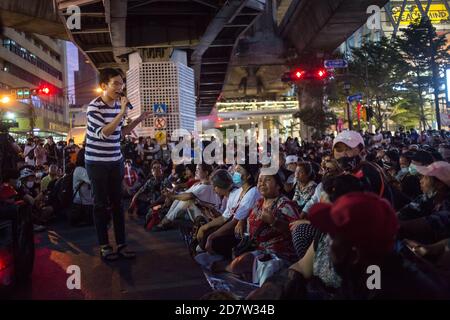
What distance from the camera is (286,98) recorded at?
47156 mm

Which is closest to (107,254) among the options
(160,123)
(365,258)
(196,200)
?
(196,200)

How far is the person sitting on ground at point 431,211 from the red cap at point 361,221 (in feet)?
5.18

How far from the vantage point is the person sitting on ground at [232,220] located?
452cm

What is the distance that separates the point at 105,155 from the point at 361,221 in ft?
12.2

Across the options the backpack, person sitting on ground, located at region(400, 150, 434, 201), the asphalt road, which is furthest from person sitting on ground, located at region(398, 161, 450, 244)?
the backpack

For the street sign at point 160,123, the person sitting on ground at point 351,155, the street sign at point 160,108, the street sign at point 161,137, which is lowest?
the person sitting on ground at point 351,155

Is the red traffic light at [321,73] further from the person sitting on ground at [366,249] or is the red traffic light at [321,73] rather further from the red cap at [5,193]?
the person sitting on ground at [366,249]

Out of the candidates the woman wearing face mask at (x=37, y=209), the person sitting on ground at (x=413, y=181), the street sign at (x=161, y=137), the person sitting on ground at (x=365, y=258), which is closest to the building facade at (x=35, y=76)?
the street sign at (x=161, y=137)

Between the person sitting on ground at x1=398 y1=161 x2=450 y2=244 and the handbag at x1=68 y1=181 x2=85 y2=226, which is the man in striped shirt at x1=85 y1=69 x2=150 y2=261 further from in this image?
the handbag at x1=68 y1=181 x2=85 y2=226

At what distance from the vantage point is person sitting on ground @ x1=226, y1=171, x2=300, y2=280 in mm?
3623

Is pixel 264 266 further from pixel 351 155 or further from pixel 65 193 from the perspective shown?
pixel 65 193

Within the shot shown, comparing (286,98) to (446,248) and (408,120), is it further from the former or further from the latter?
(446,248)

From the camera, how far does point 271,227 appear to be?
3.76 metres

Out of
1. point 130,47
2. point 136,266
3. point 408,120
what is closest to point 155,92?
point 130,47
